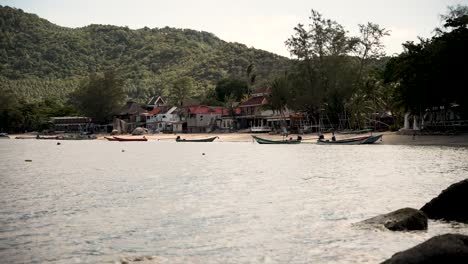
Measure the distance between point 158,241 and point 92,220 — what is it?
12.9 feet

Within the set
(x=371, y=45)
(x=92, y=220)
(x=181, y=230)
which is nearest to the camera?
(x=181, y=230)

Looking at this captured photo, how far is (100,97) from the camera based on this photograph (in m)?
133

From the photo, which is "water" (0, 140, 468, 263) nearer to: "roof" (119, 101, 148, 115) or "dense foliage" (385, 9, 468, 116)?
"dense foliage" (385, 9, 468, 116)

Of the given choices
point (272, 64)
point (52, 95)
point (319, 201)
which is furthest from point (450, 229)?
point (52, 95)

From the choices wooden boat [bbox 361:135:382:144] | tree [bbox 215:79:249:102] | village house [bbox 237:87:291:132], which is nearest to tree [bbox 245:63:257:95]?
tree [bbox 215:79:249:102]

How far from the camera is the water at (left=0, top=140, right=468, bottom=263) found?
1136 cm

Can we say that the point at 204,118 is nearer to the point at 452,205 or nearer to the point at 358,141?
the point at 358,141

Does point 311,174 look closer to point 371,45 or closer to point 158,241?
point 158,241

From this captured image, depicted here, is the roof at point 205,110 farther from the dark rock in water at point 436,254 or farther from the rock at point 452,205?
the dark rock in water at point 436,254

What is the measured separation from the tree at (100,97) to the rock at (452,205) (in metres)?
127

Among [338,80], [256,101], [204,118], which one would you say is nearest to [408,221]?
[338,80]

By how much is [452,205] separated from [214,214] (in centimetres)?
725

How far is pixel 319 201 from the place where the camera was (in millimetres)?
18734

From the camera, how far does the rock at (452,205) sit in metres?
12.8
